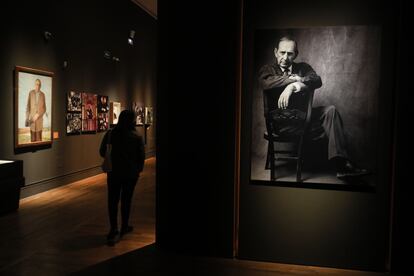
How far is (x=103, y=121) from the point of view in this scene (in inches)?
491

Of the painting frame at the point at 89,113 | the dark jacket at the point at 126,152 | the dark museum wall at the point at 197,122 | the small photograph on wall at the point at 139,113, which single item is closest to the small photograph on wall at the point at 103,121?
the painting frame at the point at 89,113

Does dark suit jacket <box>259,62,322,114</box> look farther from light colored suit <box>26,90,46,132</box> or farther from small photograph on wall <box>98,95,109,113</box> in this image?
small photograph on wall <box>98,95,109,113</box>

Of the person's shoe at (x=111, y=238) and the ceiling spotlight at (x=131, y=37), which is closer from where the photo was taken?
the person's shoe at (x=111, y=238)

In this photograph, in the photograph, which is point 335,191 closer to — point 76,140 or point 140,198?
point 140,198

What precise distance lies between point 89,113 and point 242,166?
7.42 metres

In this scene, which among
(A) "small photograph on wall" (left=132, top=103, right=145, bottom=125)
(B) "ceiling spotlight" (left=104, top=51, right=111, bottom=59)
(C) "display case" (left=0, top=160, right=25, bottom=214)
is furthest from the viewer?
(A) "small photograph on wall" (left=132, top=103, right=145, bottom=125)

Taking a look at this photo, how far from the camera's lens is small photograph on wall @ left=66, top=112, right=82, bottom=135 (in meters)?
10.5

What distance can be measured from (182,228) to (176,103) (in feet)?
4.84

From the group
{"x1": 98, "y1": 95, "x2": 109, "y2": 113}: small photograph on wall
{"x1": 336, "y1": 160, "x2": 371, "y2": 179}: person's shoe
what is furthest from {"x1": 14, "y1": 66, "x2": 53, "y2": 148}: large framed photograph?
{"x1": 336, "y1": 160, "x2": 371, "y2": 179}: person's shoe

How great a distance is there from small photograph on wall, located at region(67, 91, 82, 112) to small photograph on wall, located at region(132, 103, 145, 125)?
411 centimetres

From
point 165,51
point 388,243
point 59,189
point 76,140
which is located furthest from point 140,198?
point 388,243

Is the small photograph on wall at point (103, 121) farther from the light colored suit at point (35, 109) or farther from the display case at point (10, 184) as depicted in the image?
the display case at point (10, 184)

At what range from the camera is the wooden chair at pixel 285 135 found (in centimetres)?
472

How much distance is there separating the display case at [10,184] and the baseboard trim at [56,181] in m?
0.85
